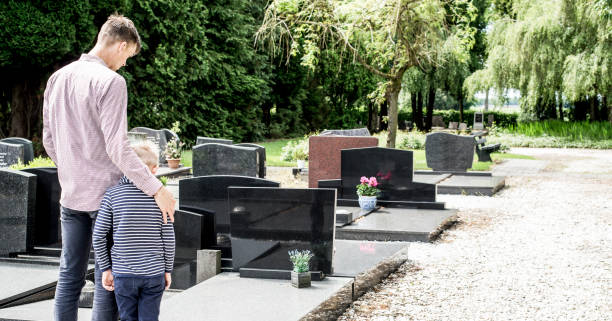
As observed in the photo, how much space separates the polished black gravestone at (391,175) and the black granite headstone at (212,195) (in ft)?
13.1

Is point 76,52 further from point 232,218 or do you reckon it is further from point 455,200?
point 232,218

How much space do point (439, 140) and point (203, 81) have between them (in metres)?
14.5

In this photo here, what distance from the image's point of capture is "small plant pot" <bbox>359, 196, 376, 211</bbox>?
→ 992 centimetres

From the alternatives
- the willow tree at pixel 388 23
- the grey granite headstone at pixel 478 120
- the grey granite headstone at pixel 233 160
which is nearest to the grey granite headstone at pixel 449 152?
the willow tree at pixel 388 23

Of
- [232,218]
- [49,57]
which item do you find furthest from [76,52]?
[232,218]

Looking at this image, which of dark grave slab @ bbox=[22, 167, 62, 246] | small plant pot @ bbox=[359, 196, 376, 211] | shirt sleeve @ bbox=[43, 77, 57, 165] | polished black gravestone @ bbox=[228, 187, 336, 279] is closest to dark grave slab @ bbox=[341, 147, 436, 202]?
small plant pot @ bbox=[359, 196, 376, 211]

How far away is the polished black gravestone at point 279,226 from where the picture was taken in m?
5.79

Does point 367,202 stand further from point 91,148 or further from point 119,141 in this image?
point 119,141

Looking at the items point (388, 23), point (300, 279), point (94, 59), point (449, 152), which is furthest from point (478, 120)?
point (94, 59)

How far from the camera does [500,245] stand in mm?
8312

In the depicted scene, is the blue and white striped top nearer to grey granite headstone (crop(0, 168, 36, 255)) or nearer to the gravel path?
the gravel path

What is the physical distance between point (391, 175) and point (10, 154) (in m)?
6.06

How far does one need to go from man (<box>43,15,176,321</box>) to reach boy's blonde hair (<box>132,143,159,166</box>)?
5.2 inches

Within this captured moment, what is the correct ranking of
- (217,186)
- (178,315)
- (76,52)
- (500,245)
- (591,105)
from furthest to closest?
Result: (591,105) < (76,52) < (500,245) < (217,186) < (178,315)
